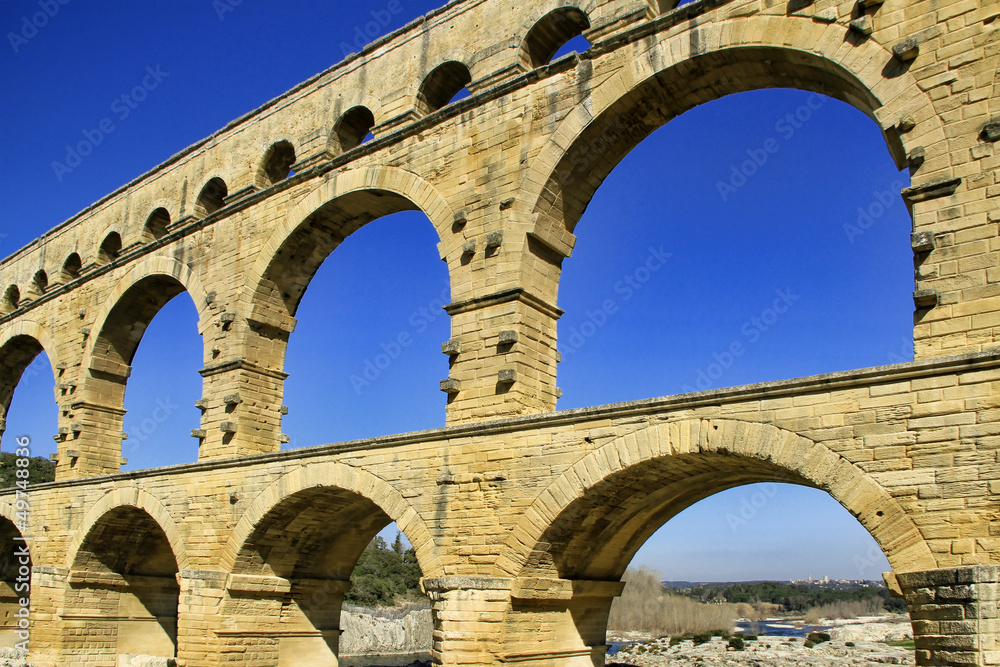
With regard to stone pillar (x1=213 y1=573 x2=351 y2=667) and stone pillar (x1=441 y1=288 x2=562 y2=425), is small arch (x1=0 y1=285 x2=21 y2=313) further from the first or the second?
stone pillar (x1=441 y1=288 x2=562 y2=425)

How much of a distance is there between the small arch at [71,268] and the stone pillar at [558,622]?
14.2m

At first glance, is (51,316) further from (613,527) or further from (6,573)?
(613,527)

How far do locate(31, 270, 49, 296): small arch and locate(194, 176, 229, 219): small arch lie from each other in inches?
274

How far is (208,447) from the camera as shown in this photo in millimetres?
12164

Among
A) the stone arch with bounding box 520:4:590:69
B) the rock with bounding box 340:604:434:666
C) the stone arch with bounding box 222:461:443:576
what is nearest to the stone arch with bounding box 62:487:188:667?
the stone arch with bounding box 222:461:443:576

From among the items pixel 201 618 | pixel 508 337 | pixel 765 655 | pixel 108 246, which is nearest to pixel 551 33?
pixel 508 337

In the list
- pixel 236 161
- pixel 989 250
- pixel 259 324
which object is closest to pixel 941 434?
pixel 989 250

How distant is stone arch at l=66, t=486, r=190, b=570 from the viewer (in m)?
11.6

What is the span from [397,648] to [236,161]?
67.0ft

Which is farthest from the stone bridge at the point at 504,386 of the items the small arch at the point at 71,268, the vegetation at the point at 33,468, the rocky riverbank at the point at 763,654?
the vegetation at the point at 33,468

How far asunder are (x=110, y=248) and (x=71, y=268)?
6.25ft

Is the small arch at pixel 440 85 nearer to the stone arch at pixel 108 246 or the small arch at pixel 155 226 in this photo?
the small arch at pixel 155 226

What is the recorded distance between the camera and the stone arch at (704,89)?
7250 millimetres

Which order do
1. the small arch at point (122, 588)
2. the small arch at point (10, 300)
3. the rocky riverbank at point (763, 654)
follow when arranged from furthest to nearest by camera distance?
1. the small arch at point (10, 300)
2. the rocky riverbank at point (763, 654)
3. the small arch at point (122, 588)
